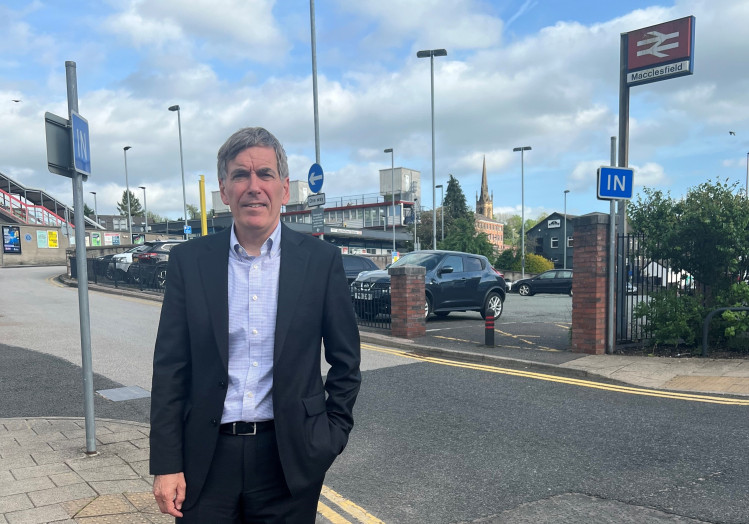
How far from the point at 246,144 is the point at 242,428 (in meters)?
1.03

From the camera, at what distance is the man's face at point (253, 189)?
2.12 metres

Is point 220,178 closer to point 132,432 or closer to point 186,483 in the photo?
point 186,483

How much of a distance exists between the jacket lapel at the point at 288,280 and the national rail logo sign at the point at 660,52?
9807 mm

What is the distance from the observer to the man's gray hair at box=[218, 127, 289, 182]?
2.13 m

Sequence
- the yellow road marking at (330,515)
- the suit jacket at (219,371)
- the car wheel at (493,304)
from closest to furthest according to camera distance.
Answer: the suit jacket at (219,371)
the yellow road marking at (330,515)
the car wheel at (493,304)

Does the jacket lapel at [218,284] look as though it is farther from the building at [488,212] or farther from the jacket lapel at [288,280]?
the building at [488,212]

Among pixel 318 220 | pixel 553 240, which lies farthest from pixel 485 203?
pixel 318 220

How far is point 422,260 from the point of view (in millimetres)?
13953

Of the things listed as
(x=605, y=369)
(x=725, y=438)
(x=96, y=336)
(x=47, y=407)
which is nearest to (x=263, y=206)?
(x=725, y=438)

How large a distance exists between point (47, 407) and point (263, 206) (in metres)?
5.60

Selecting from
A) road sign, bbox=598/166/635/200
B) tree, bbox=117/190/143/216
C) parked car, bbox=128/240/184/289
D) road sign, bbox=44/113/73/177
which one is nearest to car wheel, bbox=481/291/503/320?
road sign, bbox=598/166/635/200

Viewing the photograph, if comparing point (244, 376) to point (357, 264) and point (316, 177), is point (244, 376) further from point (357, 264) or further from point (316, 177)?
point (357, 264)

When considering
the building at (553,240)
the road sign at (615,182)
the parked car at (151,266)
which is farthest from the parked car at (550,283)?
the building at (553,240)

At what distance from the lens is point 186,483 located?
80.2 inches
